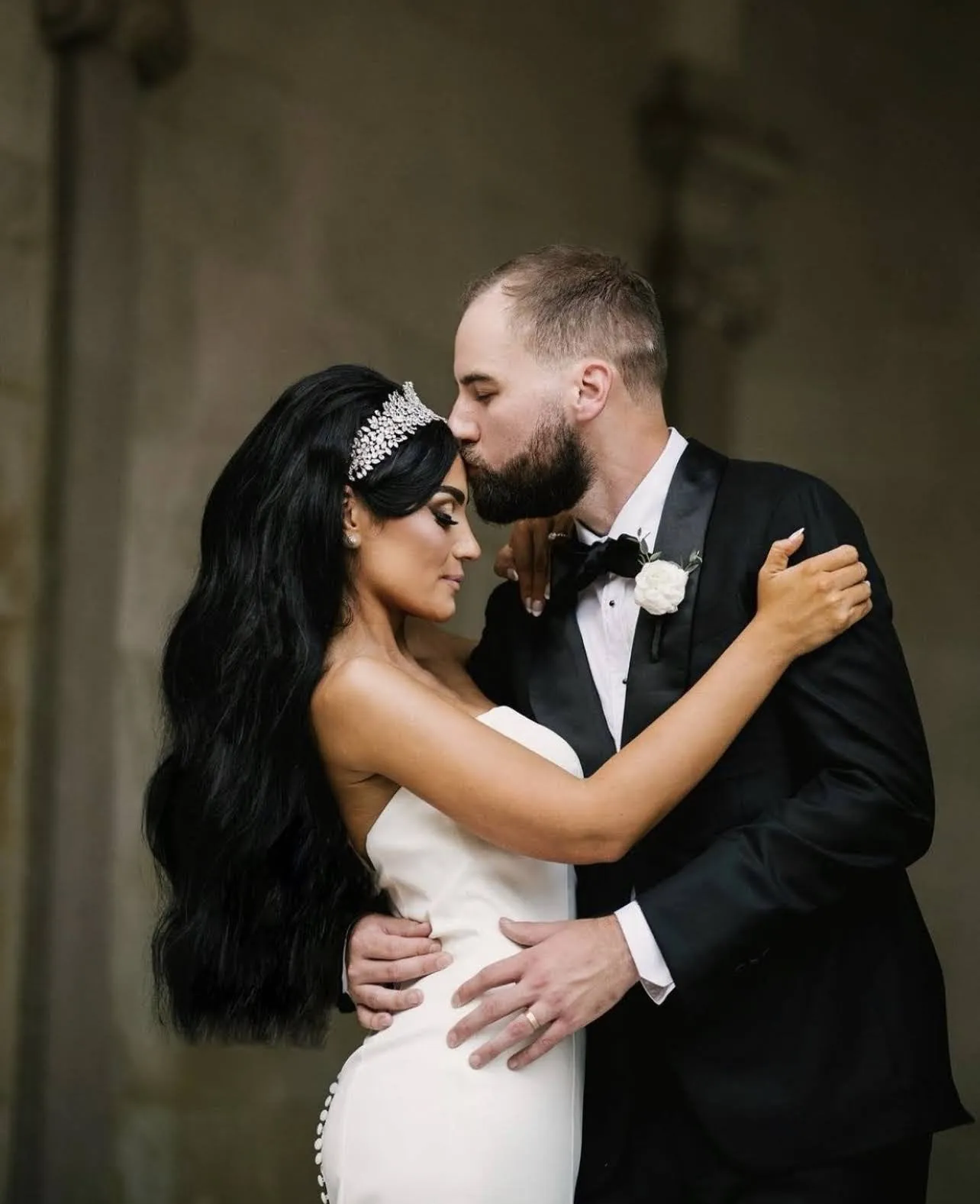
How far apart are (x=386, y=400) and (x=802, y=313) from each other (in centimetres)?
373

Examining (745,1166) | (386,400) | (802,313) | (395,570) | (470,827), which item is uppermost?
(802,313)

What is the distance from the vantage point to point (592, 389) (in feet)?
9.34

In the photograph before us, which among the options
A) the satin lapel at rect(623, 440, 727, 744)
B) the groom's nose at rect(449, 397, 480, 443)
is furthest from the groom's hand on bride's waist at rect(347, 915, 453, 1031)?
the groom's nose at rect(449, 397, 480, 443)

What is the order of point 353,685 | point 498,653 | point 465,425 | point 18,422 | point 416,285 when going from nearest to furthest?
point 353,685, point 465,425, point 498,653, point 18,422, point 416,285

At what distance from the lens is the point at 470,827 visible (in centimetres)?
251

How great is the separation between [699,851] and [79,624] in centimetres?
238

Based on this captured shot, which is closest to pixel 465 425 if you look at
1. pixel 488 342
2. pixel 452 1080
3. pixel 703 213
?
pixel 488 342

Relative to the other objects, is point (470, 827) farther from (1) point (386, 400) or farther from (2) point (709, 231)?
(2) point (709, 231)

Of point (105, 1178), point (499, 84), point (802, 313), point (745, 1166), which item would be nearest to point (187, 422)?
point (499, 84)

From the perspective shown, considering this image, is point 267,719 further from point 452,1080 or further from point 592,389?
point 592,389

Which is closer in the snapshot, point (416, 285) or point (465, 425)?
point (465, 425)

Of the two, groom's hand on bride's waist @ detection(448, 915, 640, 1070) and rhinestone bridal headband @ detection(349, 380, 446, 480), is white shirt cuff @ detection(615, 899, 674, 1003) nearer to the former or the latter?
groom's hand on bride's waist @ detection(448, 915, 640, 1070)

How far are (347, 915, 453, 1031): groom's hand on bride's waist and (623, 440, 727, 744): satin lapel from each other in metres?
0.47

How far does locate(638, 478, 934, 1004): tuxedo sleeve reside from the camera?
2447 mm
